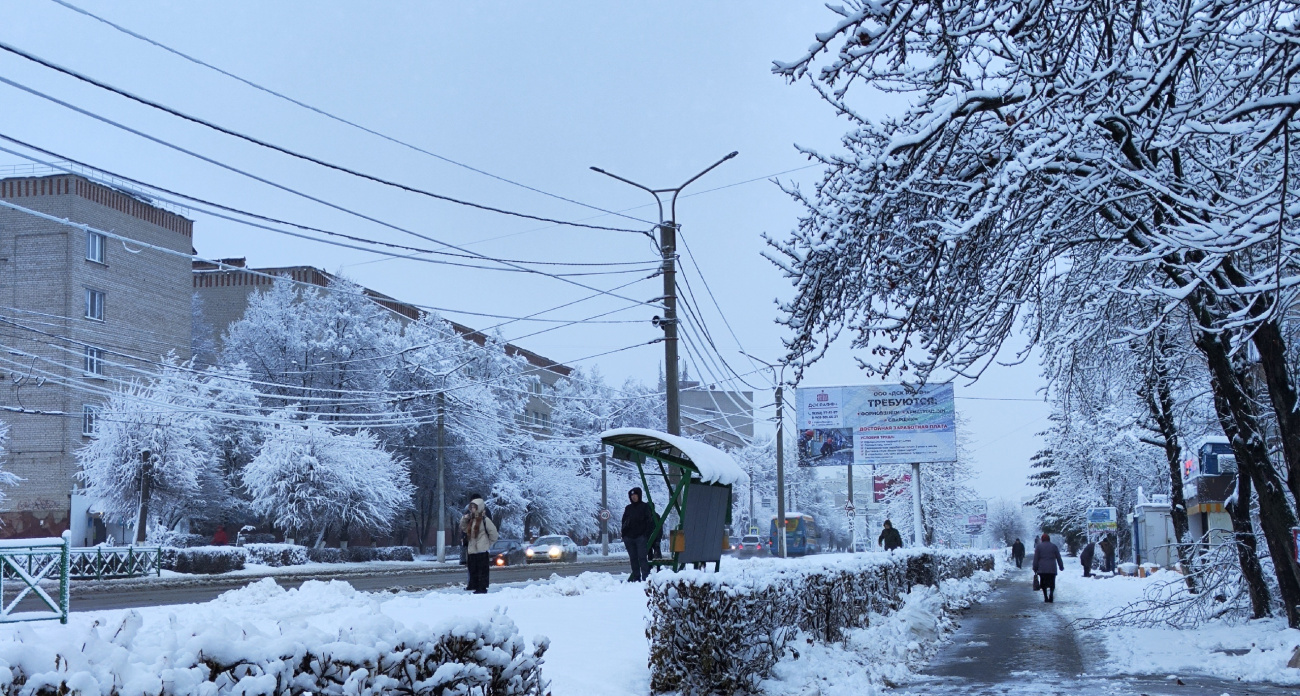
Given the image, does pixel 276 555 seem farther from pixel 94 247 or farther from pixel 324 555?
pixel 94 247

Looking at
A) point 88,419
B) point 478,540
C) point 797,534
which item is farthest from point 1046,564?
point 797,534

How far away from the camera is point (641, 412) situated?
319 feet

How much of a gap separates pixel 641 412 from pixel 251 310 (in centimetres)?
4241

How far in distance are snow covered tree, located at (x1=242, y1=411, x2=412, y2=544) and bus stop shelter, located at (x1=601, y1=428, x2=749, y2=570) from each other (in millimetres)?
31062

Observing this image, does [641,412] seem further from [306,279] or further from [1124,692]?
[1124,692]

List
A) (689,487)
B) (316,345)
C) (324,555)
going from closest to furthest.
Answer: (689,487) < (324,555) < (316,345)

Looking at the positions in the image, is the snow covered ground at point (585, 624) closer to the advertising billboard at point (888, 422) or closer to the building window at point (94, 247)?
the advertising billboard at point (888, 422)

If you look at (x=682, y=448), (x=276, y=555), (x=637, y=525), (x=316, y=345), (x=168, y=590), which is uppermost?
(x=316, y=345)

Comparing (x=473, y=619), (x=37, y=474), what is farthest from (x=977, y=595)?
(x=37, y=474)

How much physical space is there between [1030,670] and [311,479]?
3972cm

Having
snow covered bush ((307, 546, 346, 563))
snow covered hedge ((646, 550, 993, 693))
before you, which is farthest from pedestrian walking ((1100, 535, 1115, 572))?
snow covered hedge ((646, 550, 993, 693))

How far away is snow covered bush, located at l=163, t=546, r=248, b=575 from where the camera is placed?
3519 cm

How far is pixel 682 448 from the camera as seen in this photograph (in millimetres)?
17703

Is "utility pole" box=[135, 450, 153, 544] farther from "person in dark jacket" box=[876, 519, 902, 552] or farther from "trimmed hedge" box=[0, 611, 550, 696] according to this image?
"trimmed hedge" box=[0, 611, 550, 696]
